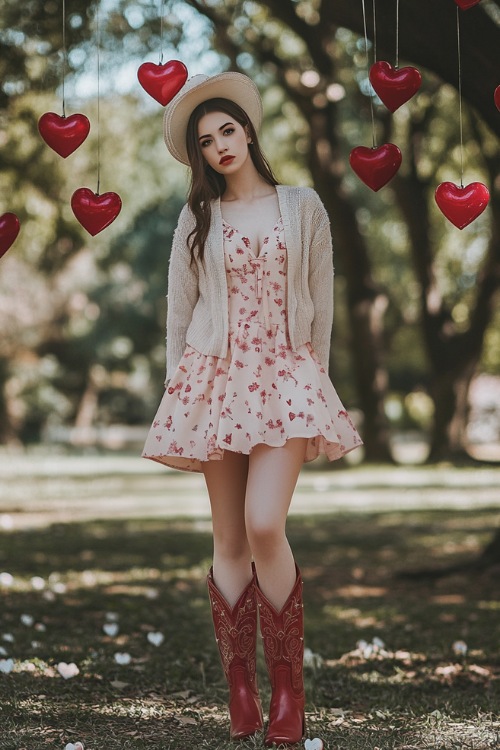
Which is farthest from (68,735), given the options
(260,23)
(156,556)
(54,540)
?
(260,23)

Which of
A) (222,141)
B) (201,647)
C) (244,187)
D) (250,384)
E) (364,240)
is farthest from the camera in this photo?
(364,240)

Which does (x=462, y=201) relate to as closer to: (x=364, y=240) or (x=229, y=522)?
(x=229, y=522)

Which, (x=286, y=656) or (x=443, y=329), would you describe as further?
(x=443, y=329)

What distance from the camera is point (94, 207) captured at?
3824mm

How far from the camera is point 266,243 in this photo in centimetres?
341

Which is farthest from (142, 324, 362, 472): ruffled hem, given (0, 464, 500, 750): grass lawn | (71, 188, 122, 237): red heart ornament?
(0, 464, 500, 750): grass lawn

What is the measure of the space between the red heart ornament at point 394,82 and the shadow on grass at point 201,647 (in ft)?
7.11

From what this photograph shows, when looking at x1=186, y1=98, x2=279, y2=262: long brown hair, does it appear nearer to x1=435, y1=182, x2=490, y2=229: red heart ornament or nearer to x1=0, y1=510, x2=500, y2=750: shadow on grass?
x1=435, y1=182, x2=490, y2=229: red heart ornament

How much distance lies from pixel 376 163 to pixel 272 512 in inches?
54.3

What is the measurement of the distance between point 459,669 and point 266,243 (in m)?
2.11

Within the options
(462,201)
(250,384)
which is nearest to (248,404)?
(250,384)

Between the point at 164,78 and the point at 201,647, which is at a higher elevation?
the point at 164,78

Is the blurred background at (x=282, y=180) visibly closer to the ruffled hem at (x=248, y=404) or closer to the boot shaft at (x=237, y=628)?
the ruffled hem at (x=248, y=404)

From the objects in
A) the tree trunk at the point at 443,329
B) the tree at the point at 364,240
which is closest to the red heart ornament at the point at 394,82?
the tree at the point at 364,240
